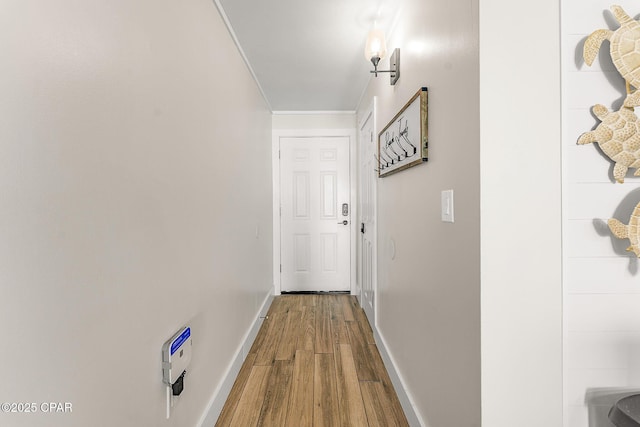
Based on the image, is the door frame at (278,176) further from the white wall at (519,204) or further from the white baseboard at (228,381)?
the white wall at (519,204)

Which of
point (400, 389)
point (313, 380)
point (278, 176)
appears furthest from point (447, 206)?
point (278, 176)

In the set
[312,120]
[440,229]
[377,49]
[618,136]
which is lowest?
[440,229]

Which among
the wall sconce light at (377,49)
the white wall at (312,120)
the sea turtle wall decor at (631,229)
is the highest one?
the white wall at (312,120)

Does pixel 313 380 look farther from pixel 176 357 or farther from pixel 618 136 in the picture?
pixel 618 136

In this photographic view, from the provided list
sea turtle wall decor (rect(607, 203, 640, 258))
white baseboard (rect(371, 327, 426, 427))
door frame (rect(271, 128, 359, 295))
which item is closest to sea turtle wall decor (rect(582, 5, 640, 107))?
sea turtle wall decor (rect(607, 203, 640, 258))

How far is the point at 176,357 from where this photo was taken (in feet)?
4.16

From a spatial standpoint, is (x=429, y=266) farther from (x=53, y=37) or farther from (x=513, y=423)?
(x=53, y=37)

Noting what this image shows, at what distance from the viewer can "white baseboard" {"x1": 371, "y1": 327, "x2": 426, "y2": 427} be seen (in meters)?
1.62

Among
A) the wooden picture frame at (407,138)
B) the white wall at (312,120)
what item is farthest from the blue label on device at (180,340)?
the white wall at (312,120)

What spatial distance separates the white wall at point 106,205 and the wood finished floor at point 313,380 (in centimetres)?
35

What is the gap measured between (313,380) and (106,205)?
174 cm

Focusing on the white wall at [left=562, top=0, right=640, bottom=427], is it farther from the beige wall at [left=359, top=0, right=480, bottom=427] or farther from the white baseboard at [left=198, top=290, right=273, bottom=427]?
the white baseboard at [left=198, top=290, right=273, bottom=427]

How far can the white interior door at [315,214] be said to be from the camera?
4.06m

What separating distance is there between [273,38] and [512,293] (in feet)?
7.19
